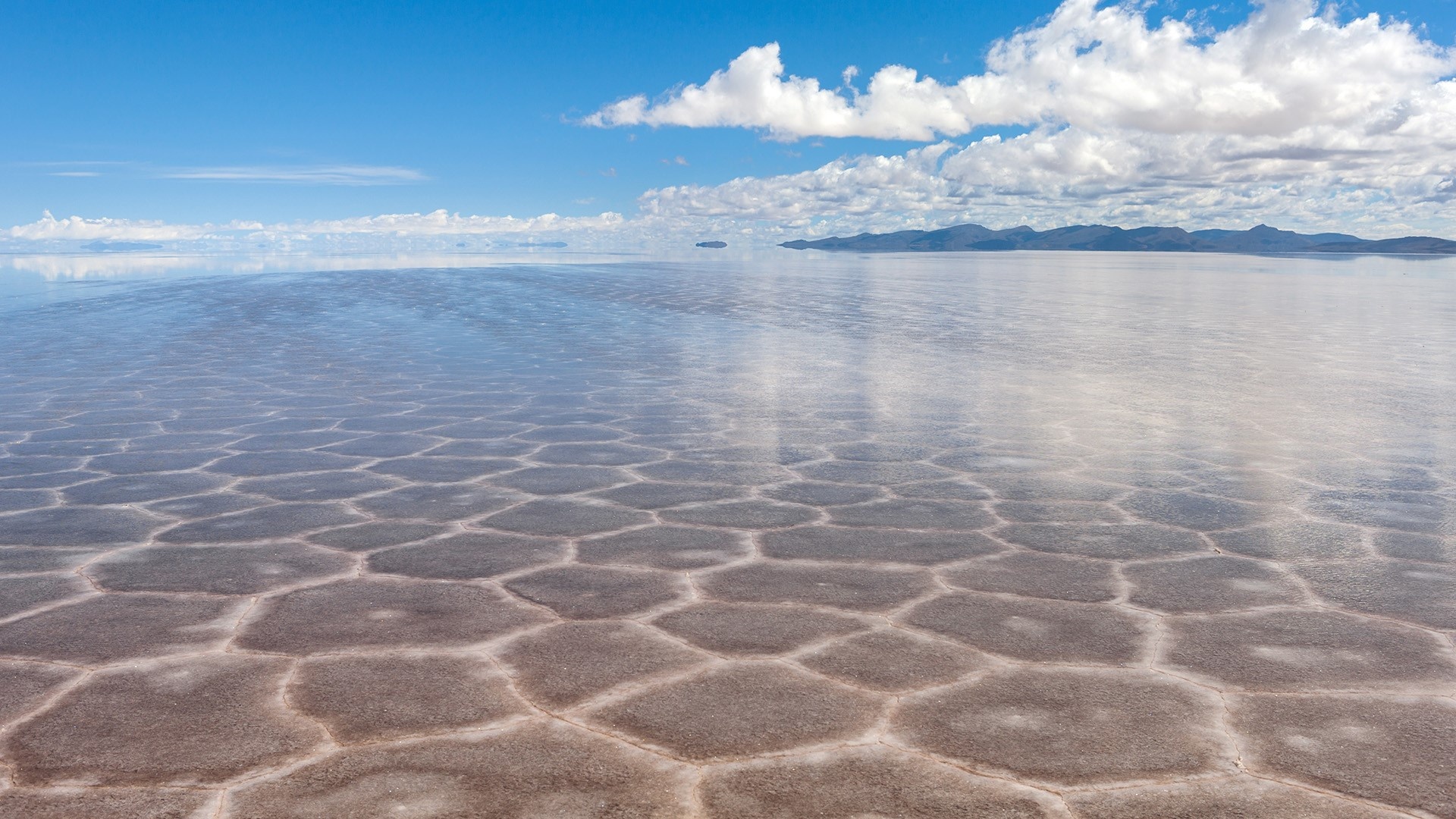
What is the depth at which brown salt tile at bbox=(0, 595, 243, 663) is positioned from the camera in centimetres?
330

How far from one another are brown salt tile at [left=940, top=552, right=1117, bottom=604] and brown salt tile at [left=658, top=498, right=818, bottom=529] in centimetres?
95

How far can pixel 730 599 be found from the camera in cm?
379

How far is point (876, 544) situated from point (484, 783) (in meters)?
2.34

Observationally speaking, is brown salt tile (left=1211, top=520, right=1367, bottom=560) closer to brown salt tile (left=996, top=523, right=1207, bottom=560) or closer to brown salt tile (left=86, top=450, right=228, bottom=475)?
brown salt tile (left=996, top=523, right=1207, bottom=560)

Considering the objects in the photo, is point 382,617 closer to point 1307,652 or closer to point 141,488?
point 141,488

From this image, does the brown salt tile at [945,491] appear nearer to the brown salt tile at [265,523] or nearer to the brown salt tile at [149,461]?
the brown salt tile at [265,523]

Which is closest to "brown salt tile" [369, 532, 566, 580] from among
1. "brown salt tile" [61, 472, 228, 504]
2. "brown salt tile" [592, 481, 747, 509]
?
"brown salt tile" [592, 481, 747, 509]

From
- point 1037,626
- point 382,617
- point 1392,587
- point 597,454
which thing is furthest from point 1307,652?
point 597,454

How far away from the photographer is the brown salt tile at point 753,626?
11.0 feet

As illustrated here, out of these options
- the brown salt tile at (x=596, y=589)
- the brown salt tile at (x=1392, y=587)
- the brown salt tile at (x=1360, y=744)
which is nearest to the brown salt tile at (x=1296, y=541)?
the brown salt tile at (x=1392, y=587)

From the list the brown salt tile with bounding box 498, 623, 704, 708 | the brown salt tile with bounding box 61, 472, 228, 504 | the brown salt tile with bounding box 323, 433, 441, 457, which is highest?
the brown salt tile with bounding box 323, 433, 441, 457

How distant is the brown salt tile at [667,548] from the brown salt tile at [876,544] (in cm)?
16

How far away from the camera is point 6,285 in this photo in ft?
101

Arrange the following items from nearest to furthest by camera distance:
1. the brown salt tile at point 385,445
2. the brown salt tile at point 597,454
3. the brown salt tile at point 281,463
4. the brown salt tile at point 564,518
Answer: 1. the brown salt tile at point 564,518
2. the brown salt tile at point 281,463
3. the brown salt tile at point 597,454
4. the brown salt tile at point 385,445
